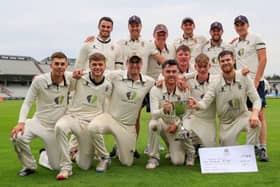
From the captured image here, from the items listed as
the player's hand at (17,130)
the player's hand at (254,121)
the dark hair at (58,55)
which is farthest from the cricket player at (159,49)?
the player's hand at (17,130)

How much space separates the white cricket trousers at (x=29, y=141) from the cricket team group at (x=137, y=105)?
14 mm

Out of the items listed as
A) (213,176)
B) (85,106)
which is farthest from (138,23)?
(213,176)

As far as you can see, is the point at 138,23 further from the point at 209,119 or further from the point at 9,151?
the point at 9,151

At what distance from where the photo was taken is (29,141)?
504cm

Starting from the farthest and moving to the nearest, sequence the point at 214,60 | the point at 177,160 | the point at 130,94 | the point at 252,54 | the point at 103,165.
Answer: the point at 214,60, the point at 252,54, the point at 130,94, the point at 177,160, the point at 103,165

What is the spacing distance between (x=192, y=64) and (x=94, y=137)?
7.86 ft

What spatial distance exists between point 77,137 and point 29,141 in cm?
71

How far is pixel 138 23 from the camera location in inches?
256

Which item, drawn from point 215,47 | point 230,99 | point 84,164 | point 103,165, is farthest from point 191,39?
point 84,164

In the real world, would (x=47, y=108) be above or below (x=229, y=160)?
above

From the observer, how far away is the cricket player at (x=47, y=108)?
5.07 m

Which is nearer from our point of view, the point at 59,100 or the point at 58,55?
the point at 58,55

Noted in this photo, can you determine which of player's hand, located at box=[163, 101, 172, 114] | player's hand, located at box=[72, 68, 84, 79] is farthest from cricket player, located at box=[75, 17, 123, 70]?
player's hand, located at box=[163, 101, 172, 114]

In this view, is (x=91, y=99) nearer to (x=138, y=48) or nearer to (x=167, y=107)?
(x=167, y=107)
